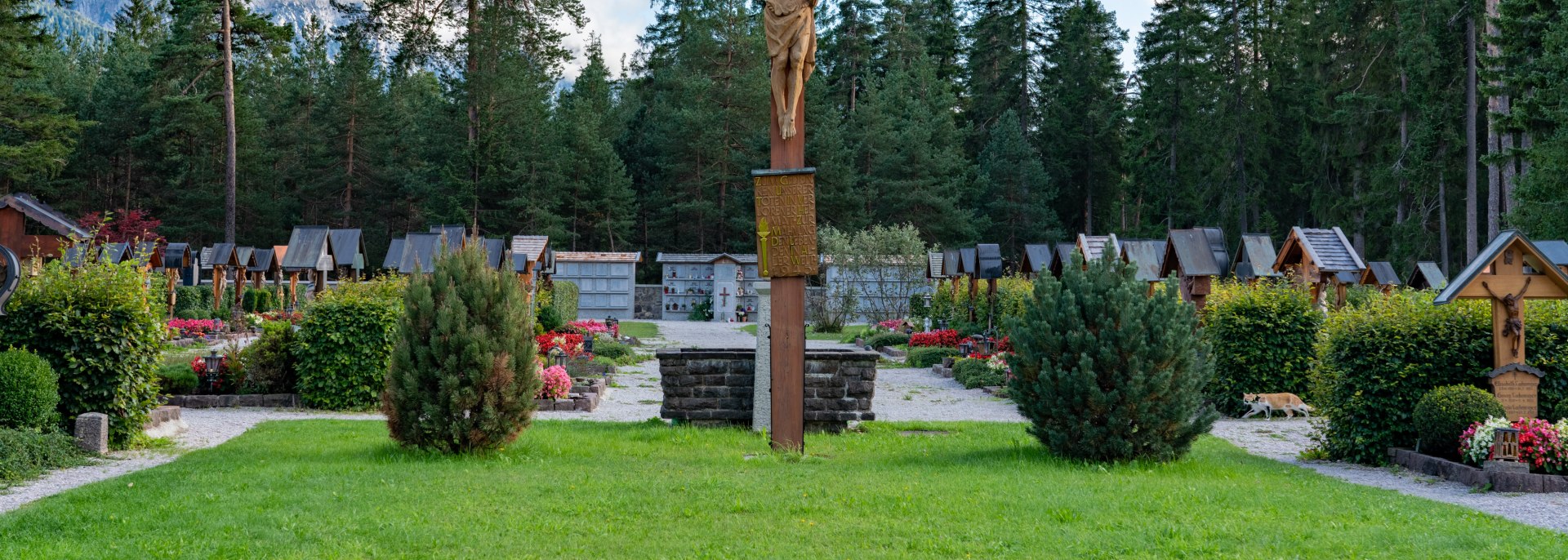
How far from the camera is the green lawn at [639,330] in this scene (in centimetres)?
3222

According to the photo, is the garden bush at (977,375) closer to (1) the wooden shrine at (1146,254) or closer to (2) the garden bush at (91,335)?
(1) the wooden shrine at (1146,254)

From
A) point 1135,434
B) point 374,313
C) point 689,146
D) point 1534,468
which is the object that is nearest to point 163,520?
point 1135,434

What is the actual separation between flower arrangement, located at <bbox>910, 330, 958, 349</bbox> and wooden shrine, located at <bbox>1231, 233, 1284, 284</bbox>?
7.20 metres

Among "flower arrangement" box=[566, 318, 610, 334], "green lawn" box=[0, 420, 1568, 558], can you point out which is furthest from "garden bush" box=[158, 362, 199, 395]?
"flower arrangement" box=[566, 318, 610, 334]

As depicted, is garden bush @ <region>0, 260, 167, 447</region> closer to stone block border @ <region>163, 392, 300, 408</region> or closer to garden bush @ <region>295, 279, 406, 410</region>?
garden bush @ <region>295, 279, 406, 410</region>

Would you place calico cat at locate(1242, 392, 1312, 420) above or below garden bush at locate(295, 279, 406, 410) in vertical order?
below

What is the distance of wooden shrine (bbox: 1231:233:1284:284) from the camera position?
17406mm

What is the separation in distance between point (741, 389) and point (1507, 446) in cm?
655

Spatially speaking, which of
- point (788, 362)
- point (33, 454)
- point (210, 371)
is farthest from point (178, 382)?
point (788, 362)

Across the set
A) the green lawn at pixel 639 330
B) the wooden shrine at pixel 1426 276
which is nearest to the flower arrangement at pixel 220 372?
the green lawn at pixel 639 330

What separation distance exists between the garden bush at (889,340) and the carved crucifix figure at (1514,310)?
758 inches

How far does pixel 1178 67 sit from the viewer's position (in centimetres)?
4666

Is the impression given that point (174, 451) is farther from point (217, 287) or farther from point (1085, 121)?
point (1085, 121)

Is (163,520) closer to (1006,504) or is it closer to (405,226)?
(1006,504)
